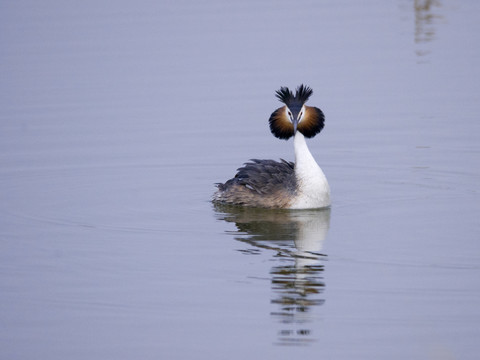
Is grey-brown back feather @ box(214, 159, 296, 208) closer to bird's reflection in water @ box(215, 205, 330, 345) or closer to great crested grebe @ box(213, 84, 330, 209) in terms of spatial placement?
great crested grebe @ box(213, 84, 330, 209)

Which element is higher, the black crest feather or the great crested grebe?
the black crest feather

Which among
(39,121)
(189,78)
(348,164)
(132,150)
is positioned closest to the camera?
(348,164)

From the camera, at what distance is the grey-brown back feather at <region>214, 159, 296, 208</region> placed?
14.5 m

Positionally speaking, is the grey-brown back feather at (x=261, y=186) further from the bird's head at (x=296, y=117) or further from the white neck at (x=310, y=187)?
the bird's head at (x=296, y=117)

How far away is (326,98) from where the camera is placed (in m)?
21.1

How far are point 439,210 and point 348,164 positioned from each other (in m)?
3.03

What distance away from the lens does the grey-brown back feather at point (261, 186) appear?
14.5 meters

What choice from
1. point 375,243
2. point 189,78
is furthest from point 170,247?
point 189,78

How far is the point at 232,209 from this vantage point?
14805 mm

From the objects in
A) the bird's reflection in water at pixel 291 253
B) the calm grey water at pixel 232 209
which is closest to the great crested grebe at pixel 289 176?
the bird's reflection in water at pixel 291 253

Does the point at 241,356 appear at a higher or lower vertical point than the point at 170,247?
lower

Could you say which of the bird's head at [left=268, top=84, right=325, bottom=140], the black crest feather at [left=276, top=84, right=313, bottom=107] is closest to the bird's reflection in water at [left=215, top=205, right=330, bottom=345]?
the bird's head at [left=268, top=84, right=325, bottom=140]

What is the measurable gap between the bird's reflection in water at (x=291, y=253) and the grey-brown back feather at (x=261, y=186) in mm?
140

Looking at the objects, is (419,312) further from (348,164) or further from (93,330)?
(348,164)
